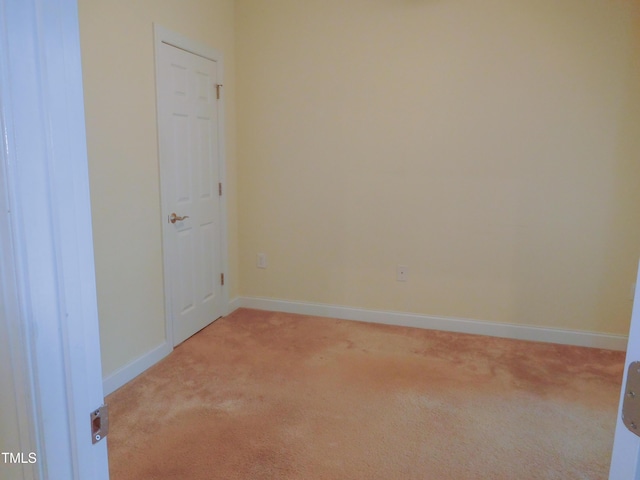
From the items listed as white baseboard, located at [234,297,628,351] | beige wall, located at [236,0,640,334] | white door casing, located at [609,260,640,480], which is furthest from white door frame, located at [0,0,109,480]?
white baseboard, located at [234,297,628,351]

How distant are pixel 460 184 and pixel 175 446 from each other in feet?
8.59

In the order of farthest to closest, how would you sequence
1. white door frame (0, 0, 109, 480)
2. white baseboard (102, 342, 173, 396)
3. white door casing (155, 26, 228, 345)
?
1. white door casing (155, 26, 228, 345)
2. white baseboard (102, 342, 173, 396)
3. white door frame (0, 0, 109, 480)

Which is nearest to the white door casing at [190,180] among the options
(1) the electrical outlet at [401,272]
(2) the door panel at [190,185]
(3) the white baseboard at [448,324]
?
(2) the door panel at [190,185]

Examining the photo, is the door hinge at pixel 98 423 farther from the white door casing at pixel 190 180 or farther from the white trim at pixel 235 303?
the white trim at pixel 235 303

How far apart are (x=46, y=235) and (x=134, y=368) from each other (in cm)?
246

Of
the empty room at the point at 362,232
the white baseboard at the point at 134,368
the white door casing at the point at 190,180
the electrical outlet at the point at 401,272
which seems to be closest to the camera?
the empty room at the point at 362,232

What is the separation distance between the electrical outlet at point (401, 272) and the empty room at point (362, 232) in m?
0.02

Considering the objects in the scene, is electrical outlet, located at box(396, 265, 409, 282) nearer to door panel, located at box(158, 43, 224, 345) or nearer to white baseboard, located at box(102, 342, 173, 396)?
door panel, located at box(158, 43, 224, 345)

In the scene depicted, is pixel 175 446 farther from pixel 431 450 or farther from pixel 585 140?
pixel 585 140

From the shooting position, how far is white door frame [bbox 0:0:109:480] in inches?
23.1

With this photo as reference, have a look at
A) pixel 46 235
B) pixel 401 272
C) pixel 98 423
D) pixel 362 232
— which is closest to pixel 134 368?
pixel 362 232

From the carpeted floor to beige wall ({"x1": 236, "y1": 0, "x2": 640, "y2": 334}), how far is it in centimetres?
53

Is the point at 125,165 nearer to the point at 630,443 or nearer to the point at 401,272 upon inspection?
the point at 401,272

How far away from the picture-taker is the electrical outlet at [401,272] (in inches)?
145
